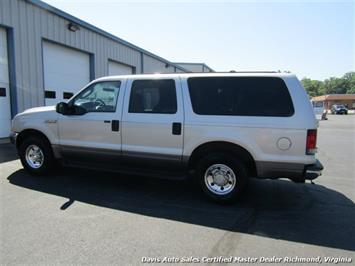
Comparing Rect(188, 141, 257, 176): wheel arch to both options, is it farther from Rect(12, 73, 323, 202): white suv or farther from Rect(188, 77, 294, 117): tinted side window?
Rect(188, 77, 294, 117): tinted side window

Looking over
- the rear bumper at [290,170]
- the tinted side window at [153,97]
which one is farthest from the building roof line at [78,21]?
the rear bumper at [290,170]

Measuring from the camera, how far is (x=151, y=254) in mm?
3123

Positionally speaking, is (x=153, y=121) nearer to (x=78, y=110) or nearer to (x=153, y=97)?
(x=153, y=97)

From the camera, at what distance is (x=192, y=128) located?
15.4ft

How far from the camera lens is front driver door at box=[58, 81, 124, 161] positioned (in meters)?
5.26

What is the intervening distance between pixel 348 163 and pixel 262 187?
4.00 metres

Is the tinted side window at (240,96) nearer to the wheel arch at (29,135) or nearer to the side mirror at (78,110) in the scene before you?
the side mirror at (78,110)

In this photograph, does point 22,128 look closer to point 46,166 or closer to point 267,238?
point 46,166

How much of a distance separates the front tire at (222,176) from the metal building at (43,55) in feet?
28.2

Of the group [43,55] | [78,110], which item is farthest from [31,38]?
[78,110]

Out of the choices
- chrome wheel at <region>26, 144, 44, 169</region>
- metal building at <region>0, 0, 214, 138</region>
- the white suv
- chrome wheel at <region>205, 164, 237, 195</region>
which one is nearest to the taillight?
the white suv

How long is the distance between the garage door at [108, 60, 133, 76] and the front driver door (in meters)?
11.3

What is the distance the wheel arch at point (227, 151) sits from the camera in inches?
180

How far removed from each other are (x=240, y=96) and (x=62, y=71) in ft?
34.0
